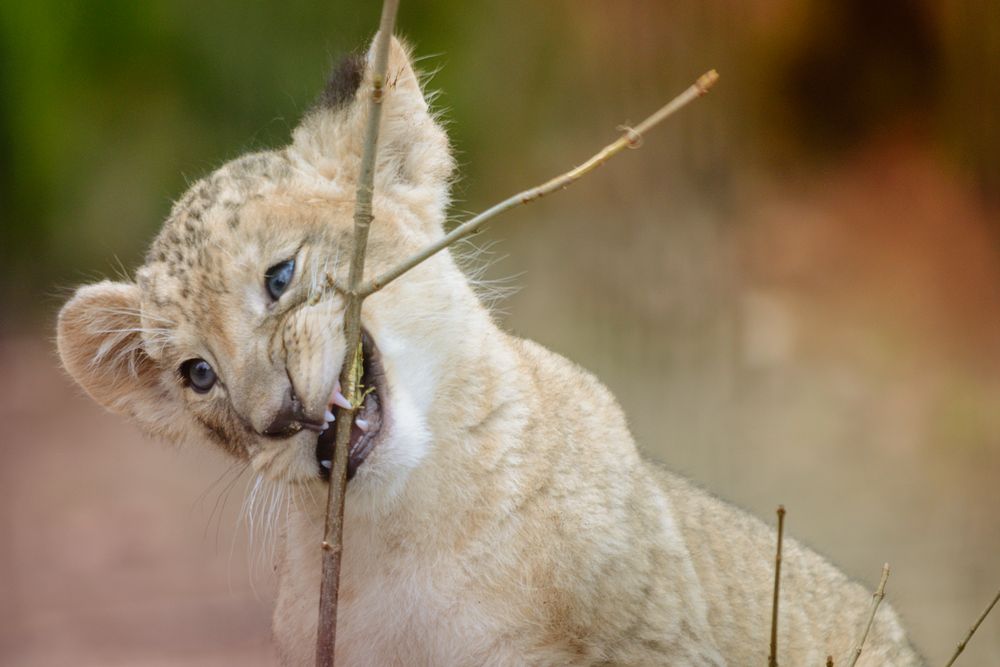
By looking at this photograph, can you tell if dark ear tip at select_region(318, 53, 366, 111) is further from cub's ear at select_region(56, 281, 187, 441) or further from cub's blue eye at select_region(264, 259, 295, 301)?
cub's ear at select_region(56, 281, 187, 441)

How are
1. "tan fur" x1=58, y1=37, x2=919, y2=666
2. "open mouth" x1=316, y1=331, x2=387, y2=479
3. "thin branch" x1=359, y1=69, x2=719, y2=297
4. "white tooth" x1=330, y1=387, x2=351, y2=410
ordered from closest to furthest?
"thin branch" x1=359, y1=69, x2=719, y2=297
"white tooth" x1=330, y1=387, x2=351, y2=410
"open mouth" x1=316, y1=331, x2=387, y2=479
"tan fur" x1=58, y1=37, x2=919, y2=666

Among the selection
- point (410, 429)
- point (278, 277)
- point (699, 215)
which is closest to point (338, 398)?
point (410, 429)

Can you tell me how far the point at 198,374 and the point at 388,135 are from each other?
0.91 m

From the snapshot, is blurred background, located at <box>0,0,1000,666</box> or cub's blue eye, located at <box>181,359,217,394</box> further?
blurred background, located at <box>0,0,1000,666</box>

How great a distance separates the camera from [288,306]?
335 cm

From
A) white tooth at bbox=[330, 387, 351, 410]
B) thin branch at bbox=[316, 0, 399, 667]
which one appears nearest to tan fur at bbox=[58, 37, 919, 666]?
white tooth at bbox=[330, 387, 351, 410]

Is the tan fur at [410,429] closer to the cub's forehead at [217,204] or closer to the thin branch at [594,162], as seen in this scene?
the cub's forehead at [217,204]

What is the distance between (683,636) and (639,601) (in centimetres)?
17

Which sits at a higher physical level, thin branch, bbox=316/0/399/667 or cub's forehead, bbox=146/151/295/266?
cub's forehead, bbox=146/151/295/266

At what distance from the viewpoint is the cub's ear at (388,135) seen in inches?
148

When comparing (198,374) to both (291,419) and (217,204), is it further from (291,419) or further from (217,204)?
(291,419)

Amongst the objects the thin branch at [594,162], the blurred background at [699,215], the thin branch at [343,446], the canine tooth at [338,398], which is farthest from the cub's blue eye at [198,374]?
the blurred background at [699,215]

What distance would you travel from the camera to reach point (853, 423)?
8.34m

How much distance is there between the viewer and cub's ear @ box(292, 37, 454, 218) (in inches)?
148
